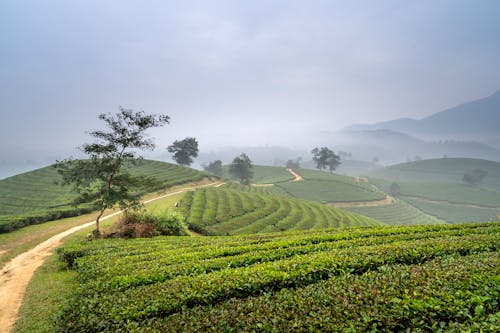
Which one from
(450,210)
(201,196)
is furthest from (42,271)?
(450,210)

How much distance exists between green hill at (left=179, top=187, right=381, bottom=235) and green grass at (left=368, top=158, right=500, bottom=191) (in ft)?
514

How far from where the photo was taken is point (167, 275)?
9922 millimetres

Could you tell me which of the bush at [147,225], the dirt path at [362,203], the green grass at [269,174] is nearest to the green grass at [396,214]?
the dirt path at [362,203]

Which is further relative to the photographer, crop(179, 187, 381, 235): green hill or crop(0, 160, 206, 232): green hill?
crop(179, 187, 381, 235): green hill

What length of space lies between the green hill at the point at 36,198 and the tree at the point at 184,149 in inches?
1474

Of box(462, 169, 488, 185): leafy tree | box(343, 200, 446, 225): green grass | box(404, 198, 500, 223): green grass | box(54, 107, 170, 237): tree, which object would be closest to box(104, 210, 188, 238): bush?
box(54, 107, 170, 237): tree

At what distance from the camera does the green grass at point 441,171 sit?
516ft

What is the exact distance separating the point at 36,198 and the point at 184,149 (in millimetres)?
61564

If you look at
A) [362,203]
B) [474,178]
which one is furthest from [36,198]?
[474,178]

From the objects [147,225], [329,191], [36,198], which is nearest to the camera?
[147,225]

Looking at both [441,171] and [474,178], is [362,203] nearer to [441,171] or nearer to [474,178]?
[474,178]

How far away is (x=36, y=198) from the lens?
43125 mm

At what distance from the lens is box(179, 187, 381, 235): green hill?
29656 mm

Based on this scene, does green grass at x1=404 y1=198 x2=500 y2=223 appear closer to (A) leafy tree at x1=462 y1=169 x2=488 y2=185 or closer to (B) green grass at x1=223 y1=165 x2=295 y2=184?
(A) leafy tree at x1=462 y1=169 x2=488 y2=185
